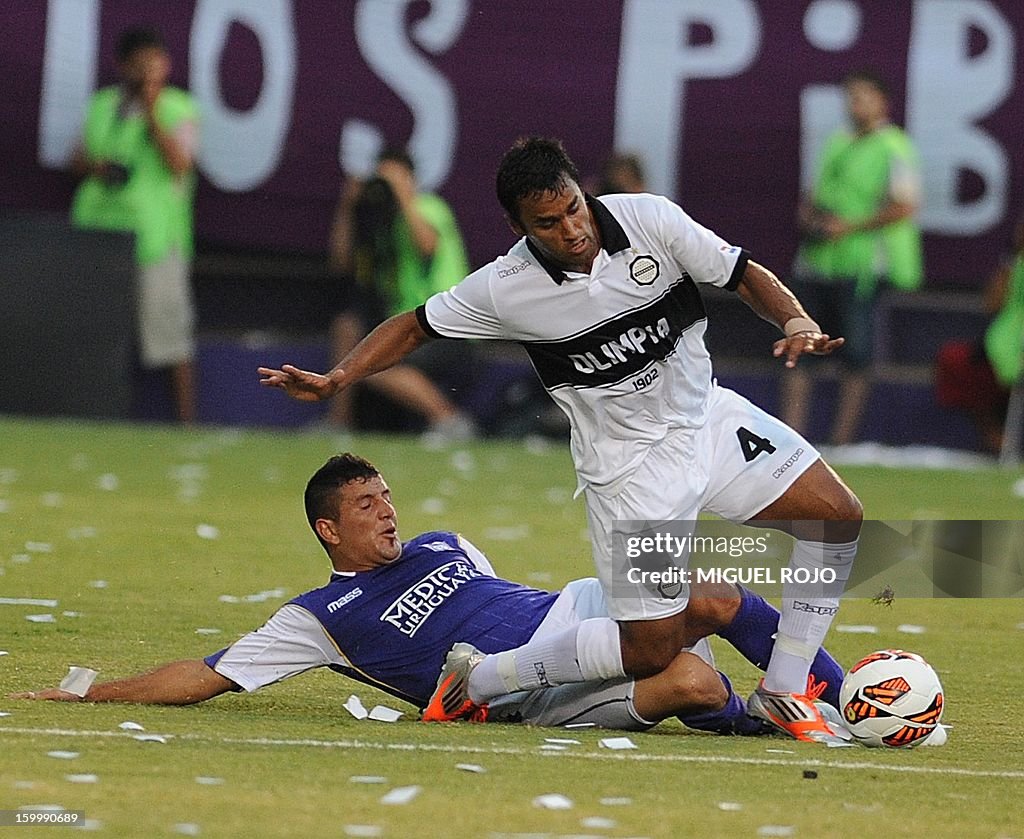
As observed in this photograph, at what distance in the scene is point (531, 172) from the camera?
639 centimetres

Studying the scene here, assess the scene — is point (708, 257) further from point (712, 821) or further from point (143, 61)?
point (143, 61)

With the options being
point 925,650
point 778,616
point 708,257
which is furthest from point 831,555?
point 925,650

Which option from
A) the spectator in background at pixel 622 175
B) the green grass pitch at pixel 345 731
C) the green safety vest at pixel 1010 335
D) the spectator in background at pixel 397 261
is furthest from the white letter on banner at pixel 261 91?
the green safety vest at pixel 1010 335

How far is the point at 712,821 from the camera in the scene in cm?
518

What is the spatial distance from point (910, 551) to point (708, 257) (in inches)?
199

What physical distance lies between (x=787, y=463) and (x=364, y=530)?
141 cm

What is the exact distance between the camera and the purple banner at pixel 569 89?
15.9 metres

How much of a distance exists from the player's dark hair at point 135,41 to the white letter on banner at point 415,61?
60.9 inches

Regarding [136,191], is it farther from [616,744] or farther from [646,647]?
[616,744]

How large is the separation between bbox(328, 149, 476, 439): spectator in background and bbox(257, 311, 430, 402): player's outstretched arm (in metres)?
9.03

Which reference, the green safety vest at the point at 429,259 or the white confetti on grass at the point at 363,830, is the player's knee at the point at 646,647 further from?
the green safety vest at the point at 429,259

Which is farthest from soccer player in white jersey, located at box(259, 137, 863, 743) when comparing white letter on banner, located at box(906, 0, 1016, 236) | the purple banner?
white letter on banner, located at box(906, 0, 1016, 236)

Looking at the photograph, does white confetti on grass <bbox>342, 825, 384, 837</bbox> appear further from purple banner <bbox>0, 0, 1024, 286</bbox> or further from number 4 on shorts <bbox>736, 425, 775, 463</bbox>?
purple banner <bbox>0, 0, 1024, 286</bbox>

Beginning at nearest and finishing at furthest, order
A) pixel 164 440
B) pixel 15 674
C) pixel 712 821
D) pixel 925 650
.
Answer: pixel 712 821 < pixel 15 674 < pixel 925 650 < pixel 164 440
